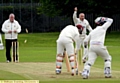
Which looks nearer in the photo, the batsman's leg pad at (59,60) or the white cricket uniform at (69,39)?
the white cricket uniform at (69,39)

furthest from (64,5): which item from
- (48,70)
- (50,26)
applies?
(48,70)

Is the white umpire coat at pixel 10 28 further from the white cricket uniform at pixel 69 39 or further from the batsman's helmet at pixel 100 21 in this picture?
the batsman's helmet at pixel 100 21

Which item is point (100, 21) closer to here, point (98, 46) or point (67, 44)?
point (98, 46)

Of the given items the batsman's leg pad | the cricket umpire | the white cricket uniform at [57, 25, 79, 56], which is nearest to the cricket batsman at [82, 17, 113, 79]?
the white cricket uniform at [57, 25, 79, 56]

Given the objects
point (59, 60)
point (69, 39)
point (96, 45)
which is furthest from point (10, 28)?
point (96, 45)

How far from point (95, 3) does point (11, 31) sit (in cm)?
3235

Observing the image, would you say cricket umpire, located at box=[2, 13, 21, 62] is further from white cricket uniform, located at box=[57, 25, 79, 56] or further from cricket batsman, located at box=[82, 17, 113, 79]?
cricket batsman, located at box=[82, 17, 113, 79]

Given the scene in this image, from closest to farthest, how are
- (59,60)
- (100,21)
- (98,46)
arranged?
(98,46), (100,21), (59,60)

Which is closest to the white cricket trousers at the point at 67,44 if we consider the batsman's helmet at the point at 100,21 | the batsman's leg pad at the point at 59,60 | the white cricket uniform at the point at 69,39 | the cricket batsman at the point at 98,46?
the white cricket uniform at the point at 69,39

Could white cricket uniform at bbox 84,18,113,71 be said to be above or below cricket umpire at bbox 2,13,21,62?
above

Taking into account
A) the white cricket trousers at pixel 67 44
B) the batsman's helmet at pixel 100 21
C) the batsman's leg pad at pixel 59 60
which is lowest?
the batsman's leg pad at pixel 59 60

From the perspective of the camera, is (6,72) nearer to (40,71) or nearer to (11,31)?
(40,71)

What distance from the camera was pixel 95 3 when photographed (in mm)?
54500

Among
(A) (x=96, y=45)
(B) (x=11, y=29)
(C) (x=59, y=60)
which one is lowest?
(C) (x=59, y=60)
